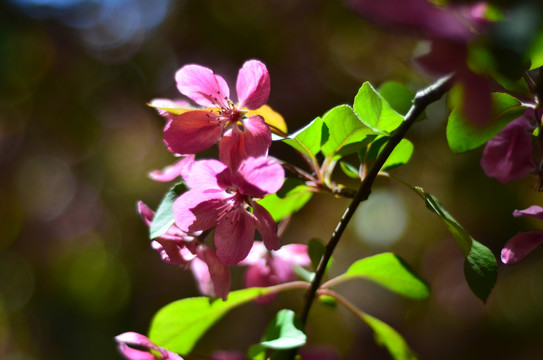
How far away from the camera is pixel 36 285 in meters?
2.65

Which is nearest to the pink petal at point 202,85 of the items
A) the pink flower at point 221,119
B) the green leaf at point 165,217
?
the pink flower at point 221,119

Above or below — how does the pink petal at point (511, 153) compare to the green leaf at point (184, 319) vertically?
above

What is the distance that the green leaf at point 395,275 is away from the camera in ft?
2.12

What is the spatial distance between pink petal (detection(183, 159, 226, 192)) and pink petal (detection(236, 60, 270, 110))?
0.09 m

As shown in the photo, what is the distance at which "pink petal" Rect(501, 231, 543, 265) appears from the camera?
518mm

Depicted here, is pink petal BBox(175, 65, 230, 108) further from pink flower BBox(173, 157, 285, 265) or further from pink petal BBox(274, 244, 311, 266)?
pink petal BBox(274, 244, 311, 266)

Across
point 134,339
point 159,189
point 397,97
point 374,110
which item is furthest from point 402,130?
point 159,189

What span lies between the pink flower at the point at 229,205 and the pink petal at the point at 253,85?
0.27 feet

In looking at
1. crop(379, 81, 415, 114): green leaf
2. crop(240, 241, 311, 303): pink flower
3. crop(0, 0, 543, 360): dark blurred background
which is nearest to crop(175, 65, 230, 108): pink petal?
crop(379, 81, 415, 114): green leaf

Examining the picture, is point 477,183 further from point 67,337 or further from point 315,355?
point 67,337

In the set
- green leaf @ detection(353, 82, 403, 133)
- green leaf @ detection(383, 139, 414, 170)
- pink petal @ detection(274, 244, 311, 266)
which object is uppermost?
green leaf @ detection(353, 82, 403, 133)

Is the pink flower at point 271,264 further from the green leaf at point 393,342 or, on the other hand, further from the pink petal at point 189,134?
the pink petal at point 189,134

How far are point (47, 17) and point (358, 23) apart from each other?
186 cm

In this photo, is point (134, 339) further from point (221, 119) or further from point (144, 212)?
point (221, 119)
